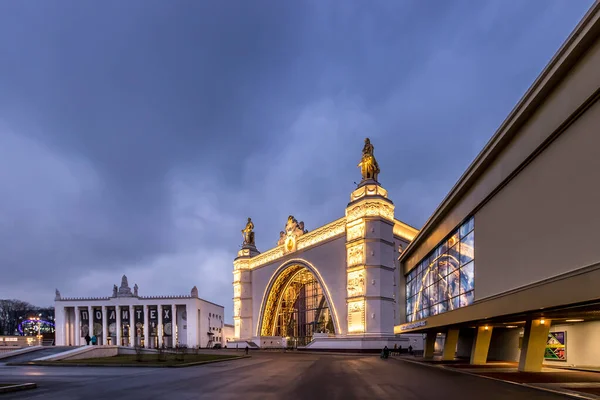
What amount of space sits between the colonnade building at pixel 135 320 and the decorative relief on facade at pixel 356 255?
5481cm

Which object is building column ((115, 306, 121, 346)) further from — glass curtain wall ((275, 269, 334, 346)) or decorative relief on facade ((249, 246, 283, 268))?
glass curtain wall ((275, 269, 334, 346))

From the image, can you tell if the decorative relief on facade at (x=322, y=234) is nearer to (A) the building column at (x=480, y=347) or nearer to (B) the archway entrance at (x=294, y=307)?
(B) the archway entrance at (x=294, y=307)

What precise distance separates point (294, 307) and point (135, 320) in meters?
45.8

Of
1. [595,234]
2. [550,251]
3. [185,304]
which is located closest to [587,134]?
[595,234]

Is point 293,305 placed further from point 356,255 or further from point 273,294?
point 356,255

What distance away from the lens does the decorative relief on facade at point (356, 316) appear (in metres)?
54.7

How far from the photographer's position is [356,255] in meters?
57.2

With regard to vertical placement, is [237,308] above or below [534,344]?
below

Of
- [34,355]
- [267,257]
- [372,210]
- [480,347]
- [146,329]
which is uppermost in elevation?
[372,210]

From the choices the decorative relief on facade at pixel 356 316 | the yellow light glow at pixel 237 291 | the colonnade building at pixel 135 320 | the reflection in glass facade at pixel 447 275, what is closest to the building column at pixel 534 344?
the reflection in glass facade at pixel 447 275

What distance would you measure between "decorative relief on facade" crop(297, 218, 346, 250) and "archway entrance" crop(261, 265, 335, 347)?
14.9 ft

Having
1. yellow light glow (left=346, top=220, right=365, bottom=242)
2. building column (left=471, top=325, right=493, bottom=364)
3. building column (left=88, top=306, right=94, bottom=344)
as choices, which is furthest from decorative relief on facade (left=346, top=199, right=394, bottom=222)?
building column (left=88, top=306, right=94, bottom=344)

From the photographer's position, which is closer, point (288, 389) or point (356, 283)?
point (288, 389)

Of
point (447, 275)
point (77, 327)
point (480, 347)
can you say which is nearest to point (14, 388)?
point (447, 275)
